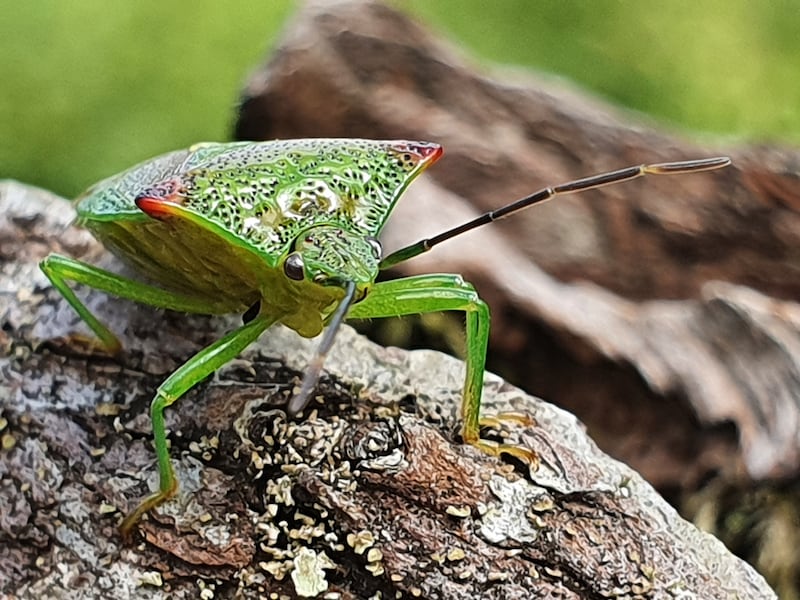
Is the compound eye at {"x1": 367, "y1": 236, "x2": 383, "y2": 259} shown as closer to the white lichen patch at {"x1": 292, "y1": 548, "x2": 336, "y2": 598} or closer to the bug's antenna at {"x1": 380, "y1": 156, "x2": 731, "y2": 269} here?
the bug's antenna at {"x1": 380, "y1": 156, "x2": 731, "y2": 269}

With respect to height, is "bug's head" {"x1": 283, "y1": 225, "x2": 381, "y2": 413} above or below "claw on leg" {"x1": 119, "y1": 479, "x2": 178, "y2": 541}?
above

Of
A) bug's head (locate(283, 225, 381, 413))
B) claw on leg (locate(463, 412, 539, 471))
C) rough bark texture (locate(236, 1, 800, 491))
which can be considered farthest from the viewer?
rough bark texture (locate(236, 1, 800, 491))

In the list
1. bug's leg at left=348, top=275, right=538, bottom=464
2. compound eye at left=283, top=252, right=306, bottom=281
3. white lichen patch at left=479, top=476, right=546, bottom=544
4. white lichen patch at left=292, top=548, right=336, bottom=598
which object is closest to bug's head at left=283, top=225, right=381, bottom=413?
compound eye at left=283, top=252, right=306, bottom=281

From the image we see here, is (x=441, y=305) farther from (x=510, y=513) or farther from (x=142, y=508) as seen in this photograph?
(x=142, y=508)

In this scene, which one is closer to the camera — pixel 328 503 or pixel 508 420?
pixel 328 503

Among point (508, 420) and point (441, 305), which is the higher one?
point (441, 305)

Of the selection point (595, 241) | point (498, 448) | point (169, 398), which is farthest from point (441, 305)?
point (595, 241)

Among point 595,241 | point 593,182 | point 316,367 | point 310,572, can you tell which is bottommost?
point 595,241
